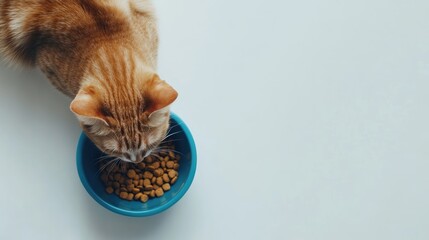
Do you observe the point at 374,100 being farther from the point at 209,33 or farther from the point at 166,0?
the point at 166,0

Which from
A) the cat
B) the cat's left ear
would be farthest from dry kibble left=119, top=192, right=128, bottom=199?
the cat's left ear

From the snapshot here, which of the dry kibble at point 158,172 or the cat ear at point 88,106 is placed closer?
the cat ear at point 88,106

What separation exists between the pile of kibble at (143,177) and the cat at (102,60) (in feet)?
0.77

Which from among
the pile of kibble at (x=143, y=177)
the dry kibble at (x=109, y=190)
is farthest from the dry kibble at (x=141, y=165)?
the dry kibble at (x=109, y=190)

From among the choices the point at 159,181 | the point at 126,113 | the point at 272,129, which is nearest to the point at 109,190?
the point at 159,181

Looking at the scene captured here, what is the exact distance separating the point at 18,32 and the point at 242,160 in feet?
2.36

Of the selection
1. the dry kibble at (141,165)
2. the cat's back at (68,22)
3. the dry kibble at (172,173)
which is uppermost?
the cat's back at (68,22)

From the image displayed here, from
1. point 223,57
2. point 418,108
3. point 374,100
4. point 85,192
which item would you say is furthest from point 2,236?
point 418,108

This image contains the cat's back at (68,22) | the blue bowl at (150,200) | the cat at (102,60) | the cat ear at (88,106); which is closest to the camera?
the cat ear at (88,106)

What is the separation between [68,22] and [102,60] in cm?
14

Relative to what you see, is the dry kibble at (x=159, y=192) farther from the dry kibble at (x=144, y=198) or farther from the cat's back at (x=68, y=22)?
the cat's back at (x=68, y=22)

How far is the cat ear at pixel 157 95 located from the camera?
1041 mm

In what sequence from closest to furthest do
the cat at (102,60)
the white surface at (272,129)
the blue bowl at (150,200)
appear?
the cat at (102,60)
the blue bowl at (150,200)
the white surface at (272,129)

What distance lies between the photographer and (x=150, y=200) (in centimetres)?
→ 144
